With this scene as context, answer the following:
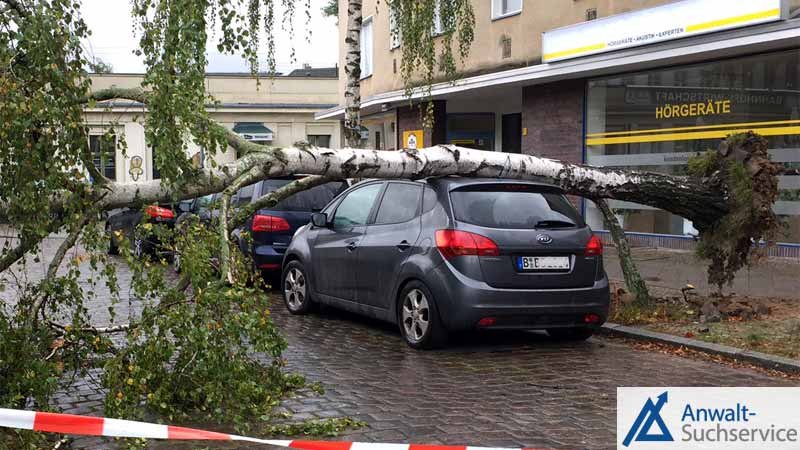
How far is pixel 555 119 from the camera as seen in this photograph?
1938 centimetres

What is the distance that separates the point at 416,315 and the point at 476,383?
1.49 meters

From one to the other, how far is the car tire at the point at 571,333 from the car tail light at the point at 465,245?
1.31 meters

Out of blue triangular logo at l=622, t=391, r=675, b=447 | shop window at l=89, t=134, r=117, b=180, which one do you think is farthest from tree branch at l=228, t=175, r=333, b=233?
blue triangular logo at l=622, t=391, r=675, b=447

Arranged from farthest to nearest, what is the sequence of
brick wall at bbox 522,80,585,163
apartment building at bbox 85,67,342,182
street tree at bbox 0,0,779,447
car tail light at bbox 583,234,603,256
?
1. apartment building at bbox 85,67,342,182
2. brick wall at bbox 522,80,585,163
3. car tail light at bbox 583,234,603,256
4. street tree at bbox 0,0,779,447

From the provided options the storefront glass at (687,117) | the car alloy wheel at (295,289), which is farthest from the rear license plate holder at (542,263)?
the storefront glass at (687,117)

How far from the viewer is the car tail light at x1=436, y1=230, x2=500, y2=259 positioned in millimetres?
7887

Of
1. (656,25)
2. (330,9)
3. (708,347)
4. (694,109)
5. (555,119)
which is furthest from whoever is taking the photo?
(330,9)

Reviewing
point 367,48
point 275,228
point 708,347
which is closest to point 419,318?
point 708,347

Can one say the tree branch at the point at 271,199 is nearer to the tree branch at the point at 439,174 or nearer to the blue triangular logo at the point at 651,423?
the tree branch at the point at 439,174

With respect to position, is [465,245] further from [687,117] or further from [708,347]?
[687,117]

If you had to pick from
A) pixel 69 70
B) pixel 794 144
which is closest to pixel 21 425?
pixel 69 70

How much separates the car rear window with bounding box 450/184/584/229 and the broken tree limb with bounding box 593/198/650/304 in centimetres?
195

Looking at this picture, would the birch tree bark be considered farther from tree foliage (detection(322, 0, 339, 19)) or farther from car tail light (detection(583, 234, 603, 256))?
tree foliage (detection(322, 0, 339, 19))

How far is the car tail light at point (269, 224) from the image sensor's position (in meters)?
12.5
